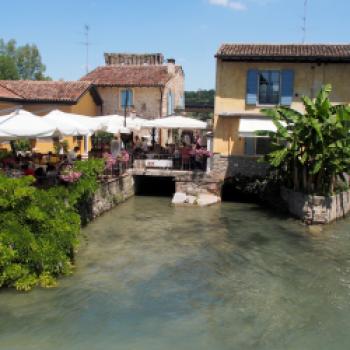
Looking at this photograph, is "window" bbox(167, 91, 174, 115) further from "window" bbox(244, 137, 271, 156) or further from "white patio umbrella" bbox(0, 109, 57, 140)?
"white patio umbrella" bbox(0, 109, 57, 140)

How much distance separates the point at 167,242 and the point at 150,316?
18.4 feet

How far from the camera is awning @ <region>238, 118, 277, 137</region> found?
21.3m

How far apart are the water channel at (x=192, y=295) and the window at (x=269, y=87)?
798 centimetres

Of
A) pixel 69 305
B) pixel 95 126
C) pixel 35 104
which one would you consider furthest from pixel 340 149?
pixel 35 104

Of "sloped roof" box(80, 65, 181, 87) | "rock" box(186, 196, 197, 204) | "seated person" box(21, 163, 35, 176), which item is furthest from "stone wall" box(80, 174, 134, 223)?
"sloped roof" box(80, 65, 181, 87)

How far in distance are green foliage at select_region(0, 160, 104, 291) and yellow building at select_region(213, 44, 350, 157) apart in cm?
1257

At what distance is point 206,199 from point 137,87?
14.2 m

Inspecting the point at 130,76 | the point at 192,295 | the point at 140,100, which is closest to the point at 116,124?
the point at 140,100

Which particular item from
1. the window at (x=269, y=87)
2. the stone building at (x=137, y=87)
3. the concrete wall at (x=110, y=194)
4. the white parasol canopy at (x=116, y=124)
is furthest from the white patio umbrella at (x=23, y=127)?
the stone building at (x=137, y=87)

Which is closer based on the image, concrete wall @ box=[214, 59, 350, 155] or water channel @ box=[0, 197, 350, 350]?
water channel @ box=[0, 197, 350, 350]

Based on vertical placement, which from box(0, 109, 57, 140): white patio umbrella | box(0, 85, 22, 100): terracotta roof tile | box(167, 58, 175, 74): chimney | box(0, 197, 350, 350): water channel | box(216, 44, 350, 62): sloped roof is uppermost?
box(167, 58, 175, 74): chimney

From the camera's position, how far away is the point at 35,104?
29.3 meters

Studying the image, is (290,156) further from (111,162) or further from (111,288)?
(111,288)

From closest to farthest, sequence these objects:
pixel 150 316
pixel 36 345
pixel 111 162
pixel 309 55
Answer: pixel 36 345, pixel 150 316, pixel 111 162, pixel 309 55
